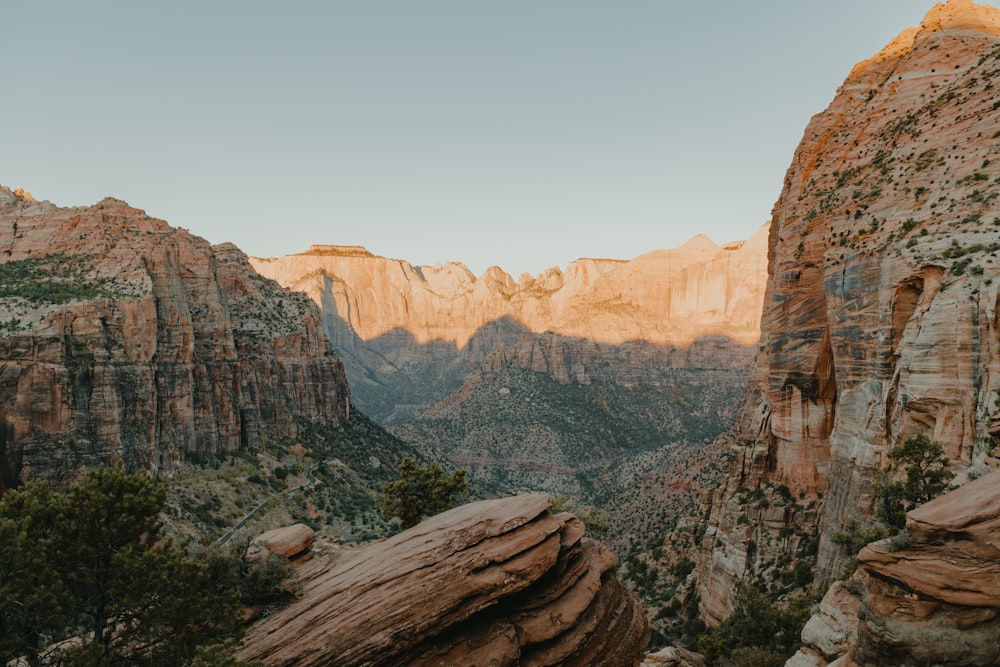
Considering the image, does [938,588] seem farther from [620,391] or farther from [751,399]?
[620,391]

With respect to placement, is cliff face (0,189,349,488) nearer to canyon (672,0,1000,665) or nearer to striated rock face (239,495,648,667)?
striated rock face (239,495,648,667)

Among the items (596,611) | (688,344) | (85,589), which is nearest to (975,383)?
(596,611)

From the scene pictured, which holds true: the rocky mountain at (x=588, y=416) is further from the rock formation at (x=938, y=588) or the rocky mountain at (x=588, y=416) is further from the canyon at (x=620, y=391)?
the rock formation at (x=938, y=588)

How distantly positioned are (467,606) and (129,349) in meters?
40.0

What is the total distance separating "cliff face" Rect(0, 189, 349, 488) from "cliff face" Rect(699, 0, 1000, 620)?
44814mm

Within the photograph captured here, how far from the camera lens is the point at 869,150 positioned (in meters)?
34.4

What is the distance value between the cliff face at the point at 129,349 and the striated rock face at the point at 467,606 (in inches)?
1143

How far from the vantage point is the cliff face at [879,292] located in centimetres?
1977

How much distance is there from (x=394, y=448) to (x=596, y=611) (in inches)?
2734

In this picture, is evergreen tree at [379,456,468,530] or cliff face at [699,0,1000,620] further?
evergreen tree at [379,456,468,530]

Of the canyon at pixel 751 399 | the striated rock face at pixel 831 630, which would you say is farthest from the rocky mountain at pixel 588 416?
the striated rock face at pixel 831 630

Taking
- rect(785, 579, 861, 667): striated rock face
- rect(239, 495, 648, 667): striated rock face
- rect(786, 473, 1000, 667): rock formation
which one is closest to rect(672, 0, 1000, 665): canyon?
Result: rect(786, 473, 1000, 667): rock formation

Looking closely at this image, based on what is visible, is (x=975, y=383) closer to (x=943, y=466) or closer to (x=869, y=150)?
(x=943, y=466)

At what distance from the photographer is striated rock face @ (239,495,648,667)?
12641mm
